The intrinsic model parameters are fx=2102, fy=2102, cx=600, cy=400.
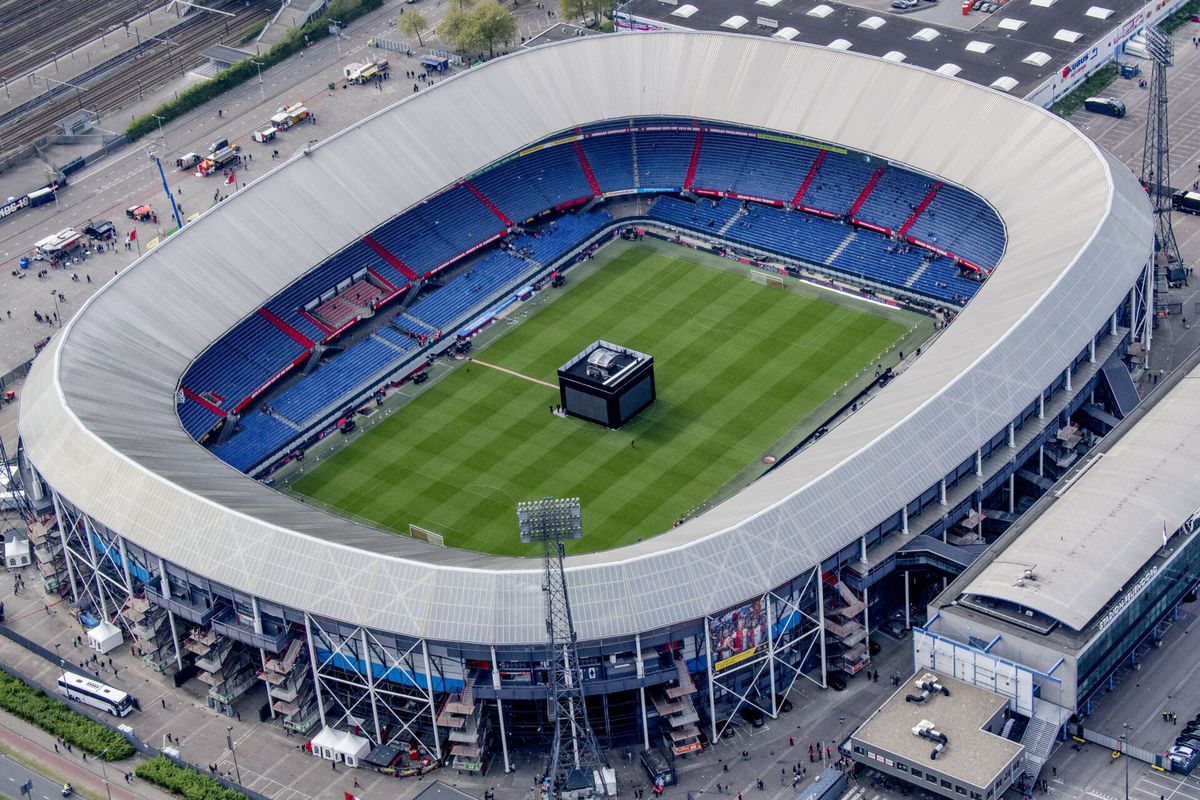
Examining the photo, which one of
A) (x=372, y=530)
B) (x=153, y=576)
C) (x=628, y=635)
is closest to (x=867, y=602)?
(x=628, y=635)

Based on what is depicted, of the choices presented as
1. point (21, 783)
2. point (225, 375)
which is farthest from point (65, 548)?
point (225, 375)

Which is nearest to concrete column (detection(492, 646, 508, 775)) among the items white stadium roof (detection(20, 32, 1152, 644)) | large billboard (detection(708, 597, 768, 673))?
white stadium roof (detection(20, 32, 1152, 644))

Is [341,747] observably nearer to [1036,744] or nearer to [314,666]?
[314,666]

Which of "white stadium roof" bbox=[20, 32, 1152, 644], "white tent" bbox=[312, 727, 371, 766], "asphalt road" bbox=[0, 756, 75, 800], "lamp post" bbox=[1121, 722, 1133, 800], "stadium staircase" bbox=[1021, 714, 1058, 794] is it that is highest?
"white stadium roof" bbox=[20, 32, 1152, 644]

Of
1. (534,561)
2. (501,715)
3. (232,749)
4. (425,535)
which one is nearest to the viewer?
(501,715)

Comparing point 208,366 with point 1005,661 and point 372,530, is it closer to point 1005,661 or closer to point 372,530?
point 372,530

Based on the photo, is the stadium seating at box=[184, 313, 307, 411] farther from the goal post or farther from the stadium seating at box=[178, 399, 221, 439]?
the goal post

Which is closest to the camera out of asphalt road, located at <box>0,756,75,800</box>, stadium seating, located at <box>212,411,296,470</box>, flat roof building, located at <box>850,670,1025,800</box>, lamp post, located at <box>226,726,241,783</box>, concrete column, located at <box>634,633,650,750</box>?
flat roof building, located at <box>850,670,1025,800</box>
